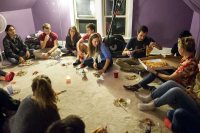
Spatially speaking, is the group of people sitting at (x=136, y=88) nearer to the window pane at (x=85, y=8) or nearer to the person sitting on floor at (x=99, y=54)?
the person sitting on floor at (x=99, y=54)

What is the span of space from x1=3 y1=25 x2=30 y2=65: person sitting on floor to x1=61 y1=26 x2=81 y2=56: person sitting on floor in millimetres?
840

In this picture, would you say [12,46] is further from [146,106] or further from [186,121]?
[186,121]

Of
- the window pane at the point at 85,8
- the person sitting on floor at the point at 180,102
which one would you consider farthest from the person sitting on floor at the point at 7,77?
the window pane at the point at 85,8

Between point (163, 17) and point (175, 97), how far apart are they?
2.59 m

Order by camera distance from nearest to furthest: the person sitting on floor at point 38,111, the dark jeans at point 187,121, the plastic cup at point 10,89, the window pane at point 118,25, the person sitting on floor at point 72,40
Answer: the person sitting on floor at point 38,111 < the dark jeans at point 187,121 < the plastic cup at point 10,89 < the person sitting on floor at point 72,40 < the window pane at point 118,25

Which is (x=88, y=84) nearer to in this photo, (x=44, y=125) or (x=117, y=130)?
(x=117, y=130)

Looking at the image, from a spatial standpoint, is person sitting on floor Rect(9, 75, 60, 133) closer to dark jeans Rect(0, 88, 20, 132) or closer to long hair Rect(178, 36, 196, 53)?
dark jeans Rect(0, 88, 20, 132)

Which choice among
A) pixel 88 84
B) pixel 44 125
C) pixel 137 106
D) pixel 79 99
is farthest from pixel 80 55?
pixel 44 125

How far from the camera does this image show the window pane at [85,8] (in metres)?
4.53

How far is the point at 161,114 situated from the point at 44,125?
1389 mm

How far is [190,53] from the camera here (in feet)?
6.51

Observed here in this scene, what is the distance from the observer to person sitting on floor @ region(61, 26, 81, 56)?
401cm

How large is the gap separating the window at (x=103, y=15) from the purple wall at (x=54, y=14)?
0.24 m

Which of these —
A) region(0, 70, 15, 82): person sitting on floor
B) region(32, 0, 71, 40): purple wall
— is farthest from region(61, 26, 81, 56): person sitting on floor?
region(0, 70, 15, 82): person sitting on floor
